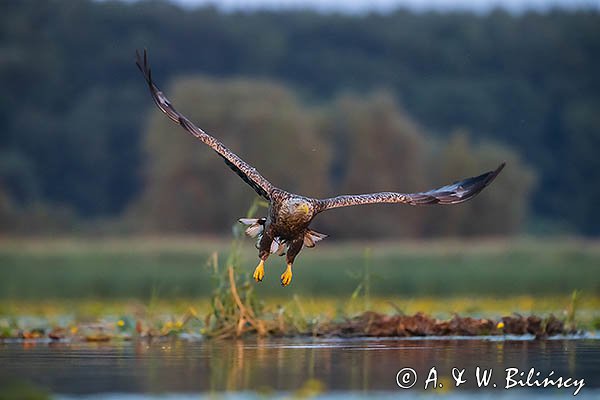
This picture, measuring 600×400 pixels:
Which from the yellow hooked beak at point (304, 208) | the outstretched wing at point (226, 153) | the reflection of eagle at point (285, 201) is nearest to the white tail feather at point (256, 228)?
the reflection of eagle at point (285, 201)

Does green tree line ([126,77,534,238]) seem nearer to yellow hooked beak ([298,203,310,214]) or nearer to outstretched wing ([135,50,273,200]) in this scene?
outstretched wing ([135,50,273,200])

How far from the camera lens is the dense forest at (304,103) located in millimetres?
72000

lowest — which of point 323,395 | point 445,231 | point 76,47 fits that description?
point 323,395

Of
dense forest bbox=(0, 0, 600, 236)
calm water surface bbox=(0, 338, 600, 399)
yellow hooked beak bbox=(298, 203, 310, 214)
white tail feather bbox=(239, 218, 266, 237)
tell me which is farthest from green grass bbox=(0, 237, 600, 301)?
dense forest bbox=(0, 0, 600, 236)

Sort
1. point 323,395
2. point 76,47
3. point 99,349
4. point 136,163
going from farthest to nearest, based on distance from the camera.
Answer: point 76,47 → point 136,163 → point 99,349 → point 323,395

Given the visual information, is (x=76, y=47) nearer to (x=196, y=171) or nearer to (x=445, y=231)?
(x=196, y=171)

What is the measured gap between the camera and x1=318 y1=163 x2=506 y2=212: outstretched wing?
16.0m

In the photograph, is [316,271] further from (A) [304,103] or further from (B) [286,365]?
(A) [304,103]

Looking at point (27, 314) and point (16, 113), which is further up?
point (16, 113)

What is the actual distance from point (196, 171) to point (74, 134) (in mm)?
15342

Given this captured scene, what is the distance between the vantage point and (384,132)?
244ft

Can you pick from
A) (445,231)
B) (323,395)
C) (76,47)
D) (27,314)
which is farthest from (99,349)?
(76,47)

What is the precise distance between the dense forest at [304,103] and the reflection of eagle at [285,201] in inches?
1963

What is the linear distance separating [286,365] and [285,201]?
11.4ft
